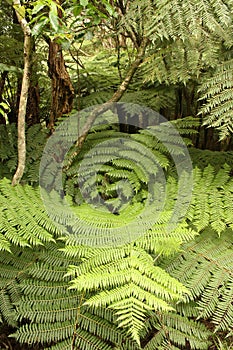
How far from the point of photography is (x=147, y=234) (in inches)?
49.6

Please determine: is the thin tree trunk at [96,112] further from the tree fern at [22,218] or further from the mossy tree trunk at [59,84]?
the tree fern at [22,218]

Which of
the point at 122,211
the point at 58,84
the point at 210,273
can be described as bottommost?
the point at 210,273

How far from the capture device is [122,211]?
159 cm

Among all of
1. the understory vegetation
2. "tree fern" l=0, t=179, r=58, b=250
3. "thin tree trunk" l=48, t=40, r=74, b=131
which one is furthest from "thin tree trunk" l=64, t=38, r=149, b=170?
"tree fern" l=0, t=179, r=58, b=250

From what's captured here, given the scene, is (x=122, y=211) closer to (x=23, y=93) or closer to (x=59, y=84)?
(x=23, y=93)

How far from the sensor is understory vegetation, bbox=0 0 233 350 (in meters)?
1.22

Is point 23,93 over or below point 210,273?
over

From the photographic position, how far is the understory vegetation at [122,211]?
1220mm

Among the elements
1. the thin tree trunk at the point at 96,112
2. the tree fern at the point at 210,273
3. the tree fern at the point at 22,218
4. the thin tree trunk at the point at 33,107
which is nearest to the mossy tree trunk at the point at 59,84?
the thin tree trunk at the point at 96,112

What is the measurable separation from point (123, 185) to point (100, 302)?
30.1 inches

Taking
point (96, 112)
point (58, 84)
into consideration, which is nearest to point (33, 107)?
point (58, 84)

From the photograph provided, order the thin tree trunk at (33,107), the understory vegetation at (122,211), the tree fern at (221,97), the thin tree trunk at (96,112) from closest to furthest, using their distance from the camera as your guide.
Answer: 1. the understory vegetation at (122,211)
2. the tree fern at (221,97)
3. the thin tree trunk at (96,112)
4. the thin tree trunk at (33,107)

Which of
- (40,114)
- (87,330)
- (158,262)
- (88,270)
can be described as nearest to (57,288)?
(87,330)

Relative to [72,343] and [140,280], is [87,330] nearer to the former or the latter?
[72,343]
